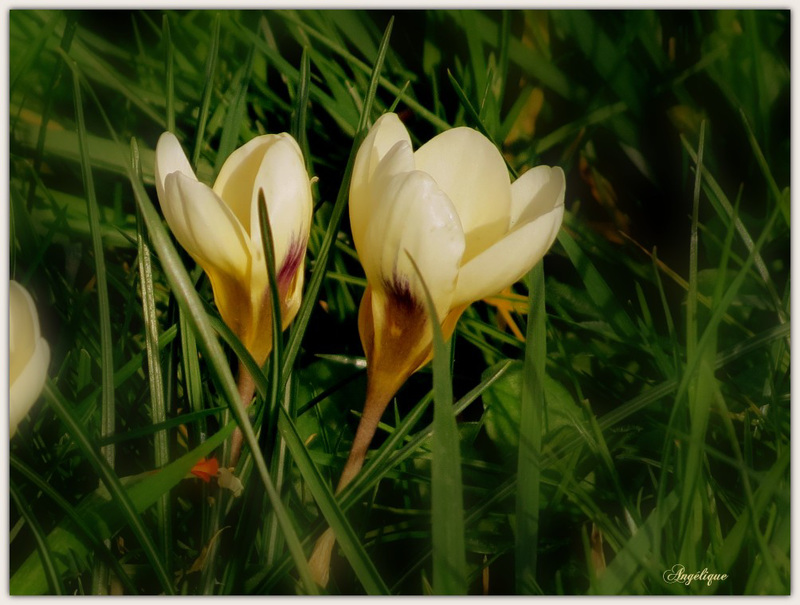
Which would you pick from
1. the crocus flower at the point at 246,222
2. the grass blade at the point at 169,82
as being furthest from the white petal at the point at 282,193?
the grass blade at the point at 169,82

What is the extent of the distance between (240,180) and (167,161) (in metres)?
0.04

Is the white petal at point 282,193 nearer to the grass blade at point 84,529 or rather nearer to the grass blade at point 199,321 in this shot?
the grass blade at point 199,321

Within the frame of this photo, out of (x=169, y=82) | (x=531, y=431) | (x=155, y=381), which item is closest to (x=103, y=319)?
(x=155, y=381)

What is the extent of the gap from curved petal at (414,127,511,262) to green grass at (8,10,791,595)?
60 millimetres

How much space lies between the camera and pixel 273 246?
422 millimetres

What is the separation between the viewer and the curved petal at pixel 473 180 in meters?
0.45

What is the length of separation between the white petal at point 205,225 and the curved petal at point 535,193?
0.48 feet

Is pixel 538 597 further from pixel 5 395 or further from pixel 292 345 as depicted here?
pixel 5 395

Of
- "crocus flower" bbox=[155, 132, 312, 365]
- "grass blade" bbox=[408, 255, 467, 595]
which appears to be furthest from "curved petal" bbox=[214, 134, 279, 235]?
"grass blade" bbox=[408, 255, 467, 595]

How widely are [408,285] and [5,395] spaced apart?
0.29 m

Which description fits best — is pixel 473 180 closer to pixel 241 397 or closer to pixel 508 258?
pixel 508 258

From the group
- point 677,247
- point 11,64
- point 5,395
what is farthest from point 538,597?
point 11,64

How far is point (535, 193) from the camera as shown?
0.46 m

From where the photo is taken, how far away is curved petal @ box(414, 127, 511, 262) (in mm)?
452
